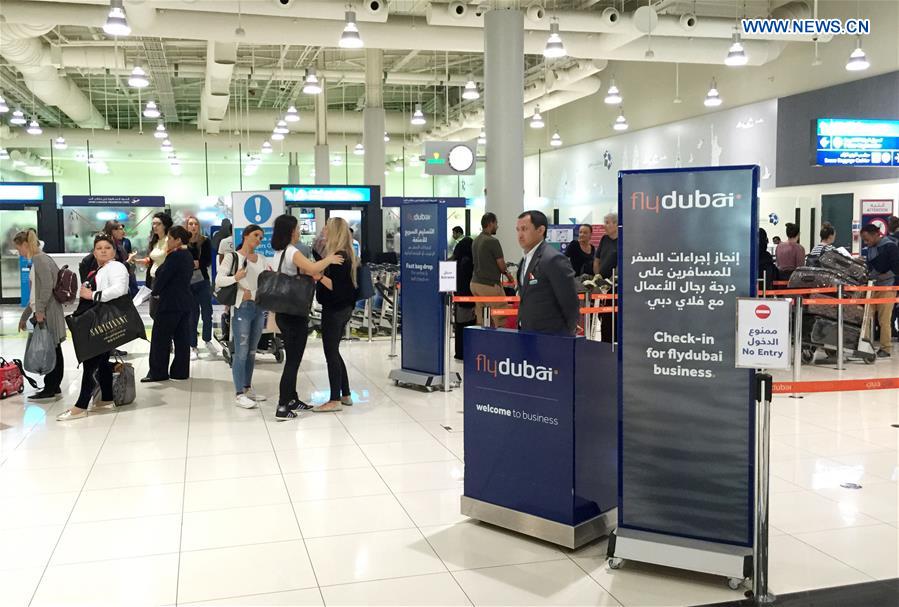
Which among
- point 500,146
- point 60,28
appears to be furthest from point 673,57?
point 60,28

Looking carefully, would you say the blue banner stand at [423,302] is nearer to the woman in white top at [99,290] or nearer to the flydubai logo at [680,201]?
the woman in white top at [99,290]

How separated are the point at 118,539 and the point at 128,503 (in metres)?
0.58

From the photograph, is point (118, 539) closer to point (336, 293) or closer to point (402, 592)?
point (402, 592)

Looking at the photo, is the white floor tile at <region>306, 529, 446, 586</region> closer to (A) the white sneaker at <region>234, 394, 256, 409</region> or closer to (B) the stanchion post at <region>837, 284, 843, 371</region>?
(A) the white sneaker at <region>234, 394, 256, 409</region>

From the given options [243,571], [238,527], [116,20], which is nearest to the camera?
[243,571]

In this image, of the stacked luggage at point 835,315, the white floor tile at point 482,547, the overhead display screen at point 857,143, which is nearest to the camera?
the white floor tile at point 482,547

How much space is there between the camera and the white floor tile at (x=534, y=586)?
3213 millimetres

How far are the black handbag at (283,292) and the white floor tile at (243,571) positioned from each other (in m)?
2.72

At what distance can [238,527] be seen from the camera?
4047 mm

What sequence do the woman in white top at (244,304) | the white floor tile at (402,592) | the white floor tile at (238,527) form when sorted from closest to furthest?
1. the white floor tile at (402,592)
2. the white floor tile at (238,527)
3. the woman in white top at (244,304)

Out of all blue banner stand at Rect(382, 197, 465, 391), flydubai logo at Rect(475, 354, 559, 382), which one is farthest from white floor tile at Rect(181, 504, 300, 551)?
blue banner stand at Rect(382, 197, 465, 391)

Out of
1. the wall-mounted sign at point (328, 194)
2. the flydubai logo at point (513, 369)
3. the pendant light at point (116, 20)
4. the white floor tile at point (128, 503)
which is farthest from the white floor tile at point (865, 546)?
the wall-mounted sign at point (328, 194)

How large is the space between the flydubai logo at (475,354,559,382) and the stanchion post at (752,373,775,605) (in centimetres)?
89

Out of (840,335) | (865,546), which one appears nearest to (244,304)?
(865,546)
